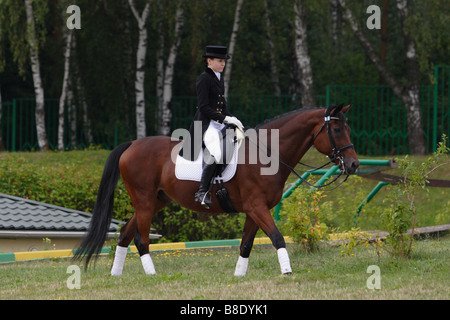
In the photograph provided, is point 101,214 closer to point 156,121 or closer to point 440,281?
point 440,281

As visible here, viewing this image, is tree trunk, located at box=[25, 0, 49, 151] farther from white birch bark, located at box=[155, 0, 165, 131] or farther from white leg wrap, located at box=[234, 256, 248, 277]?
white leg wrap, located at box=[234, 256, 248, 277]

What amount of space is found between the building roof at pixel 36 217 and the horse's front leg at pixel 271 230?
419 cm

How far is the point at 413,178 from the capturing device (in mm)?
8859

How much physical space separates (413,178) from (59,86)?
1949cm

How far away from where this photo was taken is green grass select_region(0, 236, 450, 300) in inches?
280

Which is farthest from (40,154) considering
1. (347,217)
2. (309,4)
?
(347,217)

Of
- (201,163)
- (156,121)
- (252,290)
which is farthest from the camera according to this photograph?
(156,121)

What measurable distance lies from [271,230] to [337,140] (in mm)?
1233

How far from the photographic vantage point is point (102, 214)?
9.08 meters

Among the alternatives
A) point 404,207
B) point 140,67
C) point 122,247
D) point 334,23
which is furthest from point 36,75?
point 404,207

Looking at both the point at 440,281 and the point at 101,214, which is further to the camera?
the point at 101,214

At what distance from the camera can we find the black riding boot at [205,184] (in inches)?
332

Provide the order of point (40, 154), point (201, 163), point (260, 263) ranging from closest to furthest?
point (201, 163) → point (260, 263) → point (40, 154)

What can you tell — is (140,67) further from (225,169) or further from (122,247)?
(225,169)
